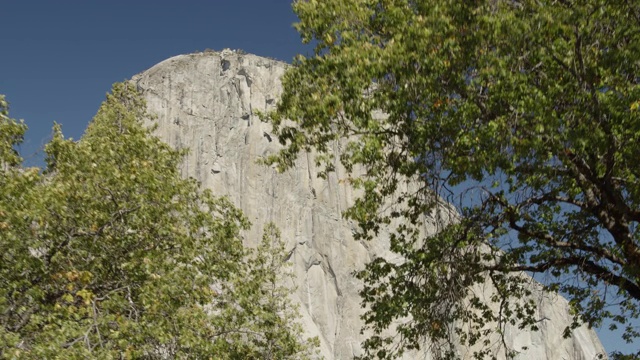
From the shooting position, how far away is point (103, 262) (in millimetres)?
11305

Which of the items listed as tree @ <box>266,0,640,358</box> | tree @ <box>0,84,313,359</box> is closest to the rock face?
tree @ <box>0,84,313,359</box>

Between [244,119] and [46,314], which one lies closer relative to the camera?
[46,314]

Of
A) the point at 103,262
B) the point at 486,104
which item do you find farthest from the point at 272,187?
the point at 486,104

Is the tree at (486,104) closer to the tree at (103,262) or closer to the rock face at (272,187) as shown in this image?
the tree at (103,262)

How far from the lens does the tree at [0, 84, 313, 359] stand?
927cm

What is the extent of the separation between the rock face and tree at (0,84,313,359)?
154 ft

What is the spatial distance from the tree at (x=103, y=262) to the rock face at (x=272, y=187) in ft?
154

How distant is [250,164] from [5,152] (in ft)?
192

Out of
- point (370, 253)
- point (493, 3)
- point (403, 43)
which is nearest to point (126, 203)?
point (403, 43)

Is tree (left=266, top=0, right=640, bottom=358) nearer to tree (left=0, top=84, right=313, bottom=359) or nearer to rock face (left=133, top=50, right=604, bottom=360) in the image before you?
tree (left=0, top=84, right=313, bottom=359)

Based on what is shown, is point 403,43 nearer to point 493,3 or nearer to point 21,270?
point 493,3

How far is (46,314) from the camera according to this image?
10062 millimetres

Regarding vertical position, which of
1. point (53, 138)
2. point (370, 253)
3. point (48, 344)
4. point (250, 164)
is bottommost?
point (48, 344)

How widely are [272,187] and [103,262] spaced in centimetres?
5722
